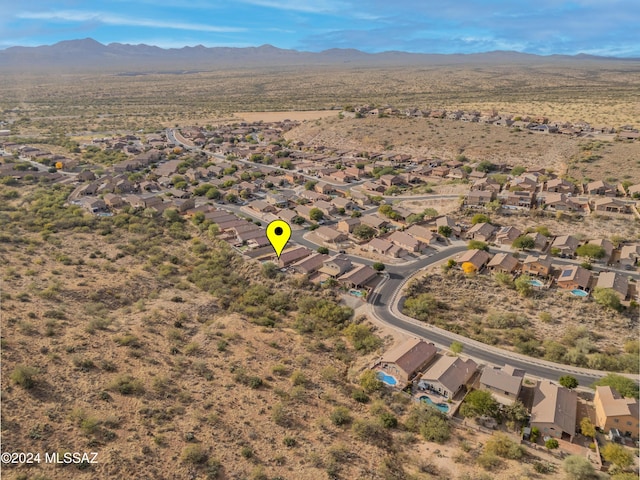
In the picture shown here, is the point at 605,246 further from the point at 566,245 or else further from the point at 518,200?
the point at 518,200

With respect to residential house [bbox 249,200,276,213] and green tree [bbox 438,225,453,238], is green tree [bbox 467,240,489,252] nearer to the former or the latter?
green tree [bbox 438,225,453,238]

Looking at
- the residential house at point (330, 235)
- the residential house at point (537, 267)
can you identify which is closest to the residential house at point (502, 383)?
the residential house at point (537, 267)

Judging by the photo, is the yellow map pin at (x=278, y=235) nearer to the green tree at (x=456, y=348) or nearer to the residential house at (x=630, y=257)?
the green tree at (x=456, y=348)

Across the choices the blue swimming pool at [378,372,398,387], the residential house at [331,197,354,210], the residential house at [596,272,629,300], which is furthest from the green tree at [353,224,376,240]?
the residential house at [596,272,629,300]

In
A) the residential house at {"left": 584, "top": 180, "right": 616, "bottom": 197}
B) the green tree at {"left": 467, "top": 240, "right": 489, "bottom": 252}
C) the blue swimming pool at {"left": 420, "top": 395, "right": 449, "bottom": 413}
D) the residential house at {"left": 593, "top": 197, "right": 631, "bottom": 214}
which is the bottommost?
the blue swimming pool at {"left": 420, "top": 395, "right": 449, "bottom": 413}

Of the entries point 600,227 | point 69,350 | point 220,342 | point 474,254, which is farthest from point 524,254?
point 69,350

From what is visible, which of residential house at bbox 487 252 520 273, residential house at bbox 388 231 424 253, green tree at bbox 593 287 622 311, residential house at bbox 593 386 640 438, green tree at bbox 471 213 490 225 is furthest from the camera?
→ green tree at bbox 471 213 490 225

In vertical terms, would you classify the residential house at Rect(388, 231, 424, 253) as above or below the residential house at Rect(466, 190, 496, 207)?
below

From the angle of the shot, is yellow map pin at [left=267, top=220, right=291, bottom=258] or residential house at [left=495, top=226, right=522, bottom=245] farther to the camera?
yellow map pin at [left=267, top=220, right=291, bottom=258]
